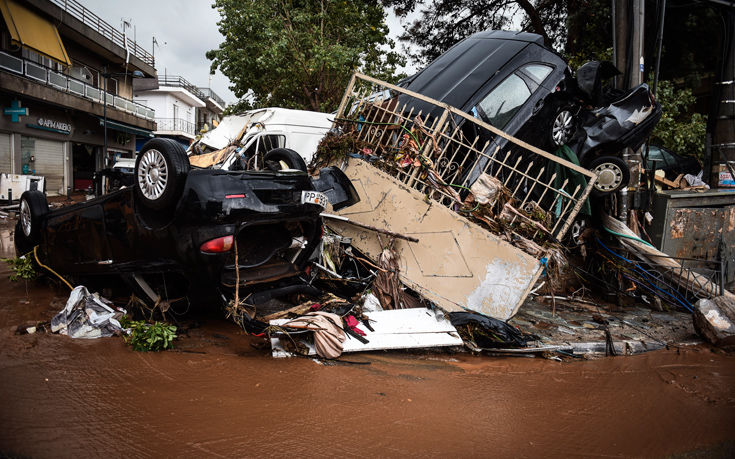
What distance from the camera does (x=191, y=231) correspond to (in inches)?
130

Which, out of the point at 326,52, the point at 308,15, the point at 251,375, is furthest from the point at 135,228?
the point at 308,15

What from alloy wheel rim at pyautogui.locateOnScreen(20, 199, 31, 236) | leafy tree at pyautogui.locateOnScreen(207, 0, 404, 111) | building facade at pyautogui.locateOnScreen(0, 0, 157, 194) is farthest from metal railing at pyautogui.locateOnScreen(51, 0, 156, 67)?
alloy wheel rim at pyautogui.locateOnScreen(20, 199, 31, 236)

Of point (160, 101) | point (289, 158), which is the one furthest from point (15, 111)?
point (160, 101)

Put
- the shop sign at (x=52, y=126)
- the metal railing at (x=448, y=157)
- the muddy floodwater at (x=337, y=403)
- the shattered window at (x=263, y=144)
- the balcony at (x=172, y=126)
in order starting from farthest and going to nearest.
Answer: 1. the balcony at (x=172, y=126)
2. the shop sign at (x=52, y=126)
3. the shattered window at (x=263, y=144)
4. the metal railing at (x=448, y=157)
5. the muddy floodwater at (x=337, y=403)

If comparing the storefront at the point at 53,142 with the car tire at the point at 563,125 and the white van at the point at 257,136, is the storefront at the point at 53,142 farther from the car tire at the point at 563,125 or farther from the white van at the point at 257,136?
the car tire at the point at 563,125

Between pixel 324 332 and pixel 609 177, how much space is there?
4.61 m

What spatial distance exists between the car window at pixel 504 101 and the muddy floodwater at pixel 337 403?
126 inches

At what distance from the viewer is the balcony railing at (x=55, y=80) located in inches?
610

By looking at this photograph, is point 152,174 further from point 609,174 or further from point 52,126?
point 52,126

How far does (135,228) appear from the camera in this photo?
3602 millimetres

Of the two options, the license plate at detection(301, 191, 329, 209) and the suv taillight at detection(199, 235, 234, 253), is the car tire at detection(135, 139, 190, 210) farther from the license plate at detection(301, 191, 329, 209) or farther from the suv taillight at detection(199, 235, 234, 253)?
the license plate at detection(301, 191, 329, 209)

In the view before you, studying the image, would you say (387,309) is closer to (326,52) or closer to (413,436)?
(413,436)

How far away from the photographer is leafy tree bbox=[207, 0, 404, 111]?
14.4m

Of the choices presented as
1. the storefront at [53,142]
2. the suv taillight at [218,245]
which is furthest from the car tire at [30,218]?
the storefront at [53,142]
